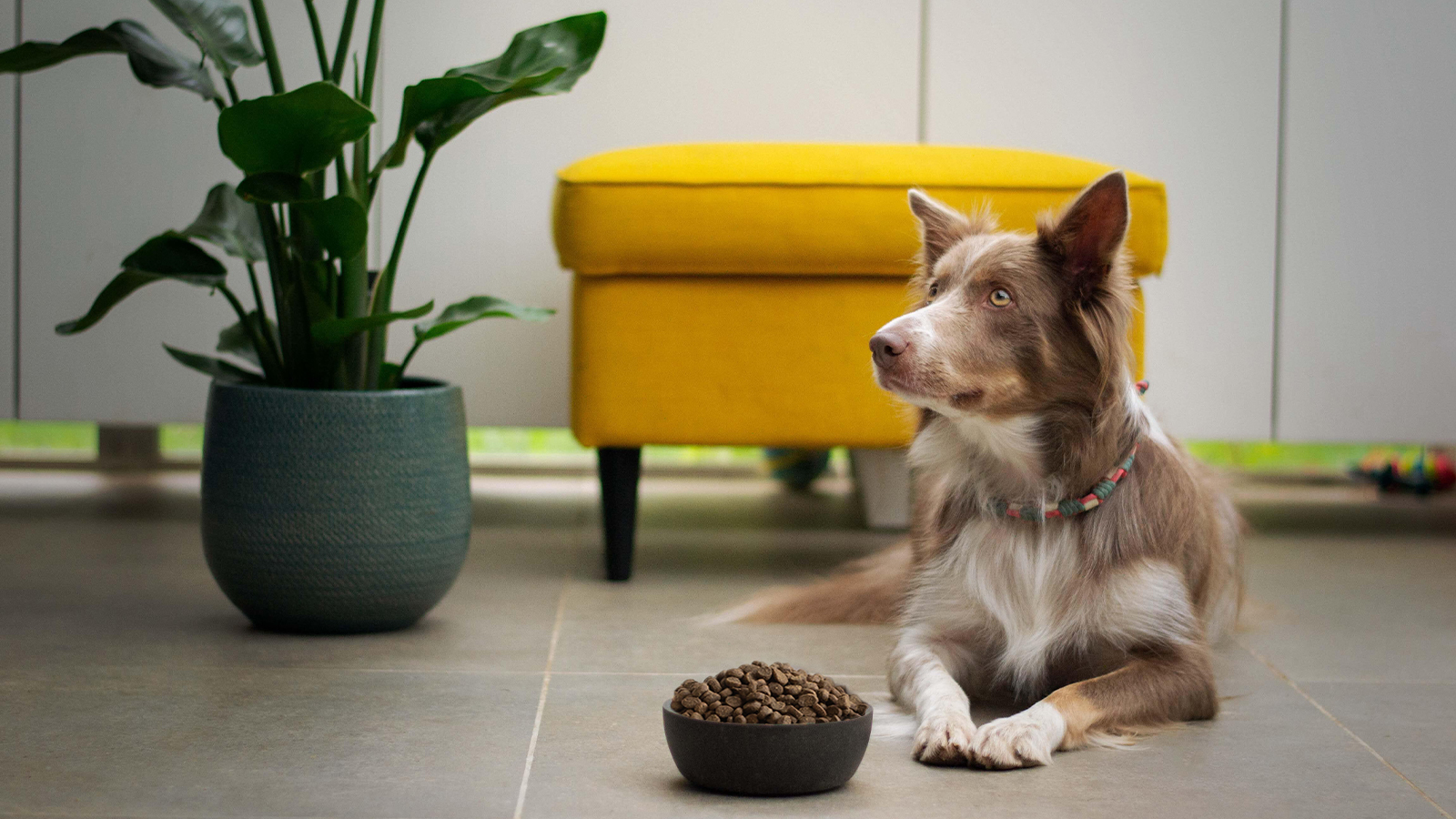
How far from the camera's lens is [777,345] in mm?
2430

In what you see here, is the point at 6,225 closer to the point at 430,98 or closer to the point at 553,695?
the point at 430,98

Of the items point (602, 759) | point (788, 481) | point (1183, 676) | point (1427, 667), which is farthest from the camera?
point (788, 481)

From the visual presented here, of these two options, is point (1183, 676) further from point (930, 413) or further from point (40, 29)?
point (40, 29)

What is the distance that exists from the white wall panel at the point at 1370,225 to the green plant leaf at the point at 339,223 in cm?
235

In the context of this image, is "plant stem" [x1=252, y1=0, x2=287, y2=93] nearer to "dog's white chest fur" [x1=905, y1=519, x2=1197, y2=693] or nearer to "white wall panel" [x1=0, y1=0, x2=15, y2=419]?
"dog's white chest fur" [x1=905, y1=519, x2=1197, y2=693]

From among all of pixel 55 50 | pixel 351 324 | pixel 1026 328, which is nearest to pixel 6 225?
pixel 55 50

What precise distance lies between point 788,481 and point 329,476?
2.30 m

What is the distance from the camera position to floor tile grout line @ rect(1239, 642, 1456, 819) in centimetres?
140

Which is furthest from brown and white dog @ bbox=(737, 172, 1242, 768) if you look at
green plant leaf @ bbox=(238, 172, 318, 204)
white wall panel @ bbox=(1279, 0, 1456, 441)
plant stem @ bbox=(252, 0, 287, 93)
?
white wall panel @ bbox=(1279, 0, 1456, 441)

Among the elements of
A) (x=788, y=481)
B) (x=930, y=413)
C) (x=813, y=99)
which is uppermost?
(x=813, y=99)

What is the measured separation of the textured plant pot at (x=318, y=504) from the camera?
1.97 meters

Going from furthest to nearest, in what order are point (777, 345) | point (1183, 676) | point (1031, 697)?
point (777, 345)
point (1031, 697)
point (1183, 676)

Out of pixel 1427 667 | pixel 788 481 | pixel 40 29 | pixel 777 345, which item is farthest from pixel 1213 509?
pixel 40 29

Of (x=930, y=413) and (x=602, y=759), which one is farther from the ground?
(x=930, y=413)
